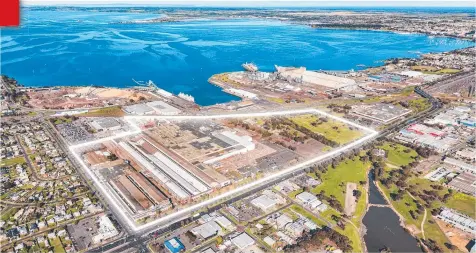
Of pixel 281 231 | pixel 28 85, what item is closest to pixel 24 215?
pixel 281 231

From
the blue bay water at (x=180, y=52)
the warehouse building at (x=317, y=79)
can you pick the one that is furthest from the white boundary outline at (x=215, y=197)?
the warehouse building at (x=317, y=79)

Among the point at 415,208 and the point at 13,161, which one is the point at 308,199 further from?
the point at 13,161

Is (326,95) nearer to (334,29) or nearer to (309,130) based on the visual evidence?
(309,130)

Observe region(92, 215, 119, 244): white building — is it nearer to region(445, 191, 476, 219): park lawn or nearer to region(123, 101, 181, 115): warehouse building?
Result: region(123, 101, 181, 115): warehouse building

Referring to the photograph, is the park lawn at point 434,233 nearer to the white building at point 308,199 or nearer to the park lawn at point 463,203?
the park lawn at point 463,203

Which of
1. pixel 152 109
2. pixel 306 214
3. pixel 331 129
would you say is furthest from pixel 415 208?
pixel 152 109
